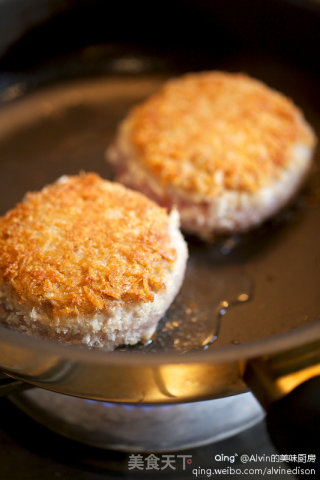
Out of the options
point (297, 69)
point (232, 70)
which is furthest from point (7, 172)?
point (297, 69)

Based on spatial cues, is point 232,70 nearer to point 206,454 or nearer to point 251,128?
point 251,128

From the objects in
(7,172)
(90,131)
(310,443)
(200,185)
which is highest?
(90,131)

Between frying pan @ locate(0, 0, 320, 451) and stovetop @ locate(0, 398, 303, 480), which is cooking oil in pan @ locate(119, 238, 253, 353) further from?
stovetop @ locate(0, 398, 303, 480)

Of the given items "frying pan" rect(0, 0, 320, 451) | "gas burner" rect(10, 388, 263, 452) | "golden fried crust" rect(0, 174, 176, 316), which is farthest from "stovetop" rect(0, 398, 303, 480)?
"golden fried crust" rect(0, 174, 176, 316)

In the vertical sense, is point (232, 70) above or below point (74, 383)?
above

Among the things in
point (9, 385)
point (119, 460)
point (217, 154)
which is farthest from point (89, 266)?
point (217, 154)

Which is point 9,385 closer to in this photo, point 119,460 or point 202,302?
point 119,460

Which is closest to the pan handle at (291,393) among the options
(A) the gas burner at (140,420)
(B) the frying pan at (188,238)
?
(B) the frying pan at (188,238)
